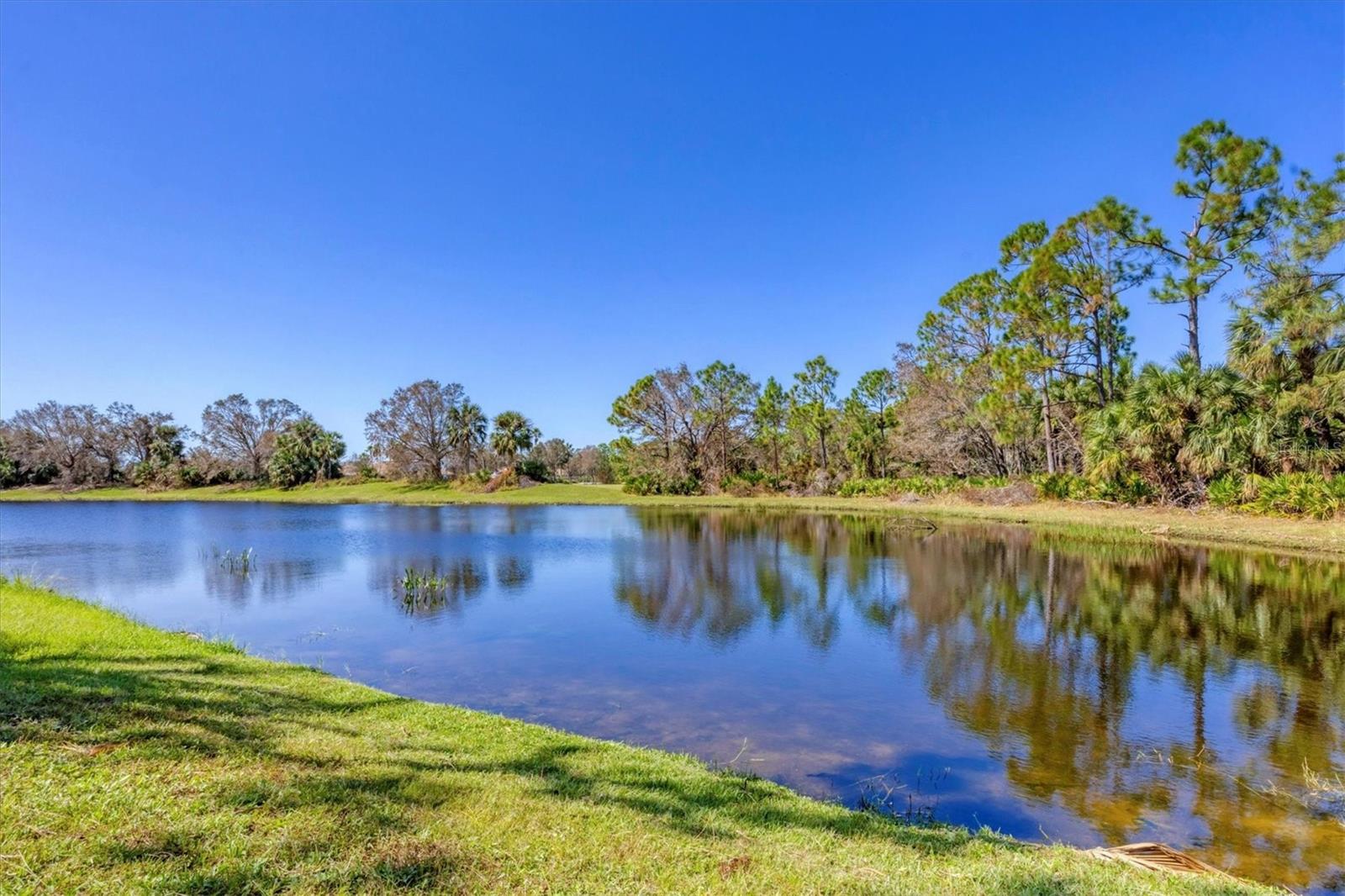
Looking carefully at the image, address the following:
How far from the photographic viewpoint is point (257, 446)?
246ft

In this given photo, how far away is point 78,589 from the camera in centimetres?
1559

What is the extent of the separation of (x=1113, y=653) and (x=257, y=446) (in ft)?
274

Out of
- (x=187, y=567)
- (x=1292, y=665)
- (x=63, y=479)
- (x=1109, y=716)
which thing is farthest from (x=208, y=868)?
(x=63, y=479)

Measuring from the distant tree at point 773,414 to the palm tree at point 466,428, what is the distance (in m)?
30.7

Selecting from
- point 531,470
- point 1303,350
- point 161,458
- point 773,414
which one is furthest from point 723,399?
point 161,458

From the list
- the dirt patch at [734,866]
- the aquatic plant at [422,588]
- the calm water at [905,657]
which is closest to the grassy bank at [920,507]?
the calm water at [905,657]

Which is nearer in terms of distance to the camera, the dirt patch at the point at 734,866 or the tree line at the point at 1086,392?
the dirt patch at the point at 734,866

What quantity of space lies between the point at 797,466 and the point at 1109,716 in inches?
1892

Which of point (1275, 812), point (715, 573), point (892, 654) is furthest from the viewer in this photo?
point (715, 573)

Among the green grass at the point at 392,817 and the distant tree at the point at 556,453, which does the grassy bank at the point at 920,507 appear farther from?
the distant tree at the point at 556,453

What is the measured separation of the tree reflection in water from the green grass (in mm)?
2124

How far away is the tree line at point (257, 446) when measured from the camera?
229ft

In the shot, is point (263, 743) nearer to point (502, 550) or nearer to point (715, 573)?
point (715, 573)

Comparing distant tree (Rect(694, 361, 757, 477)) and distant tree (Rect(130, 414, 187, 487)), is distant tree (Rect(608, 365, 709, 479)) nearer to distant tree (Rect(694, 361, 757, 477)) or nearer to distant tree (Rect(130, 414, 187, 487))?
distant tree (Rect(694, 361, 757, 477))
